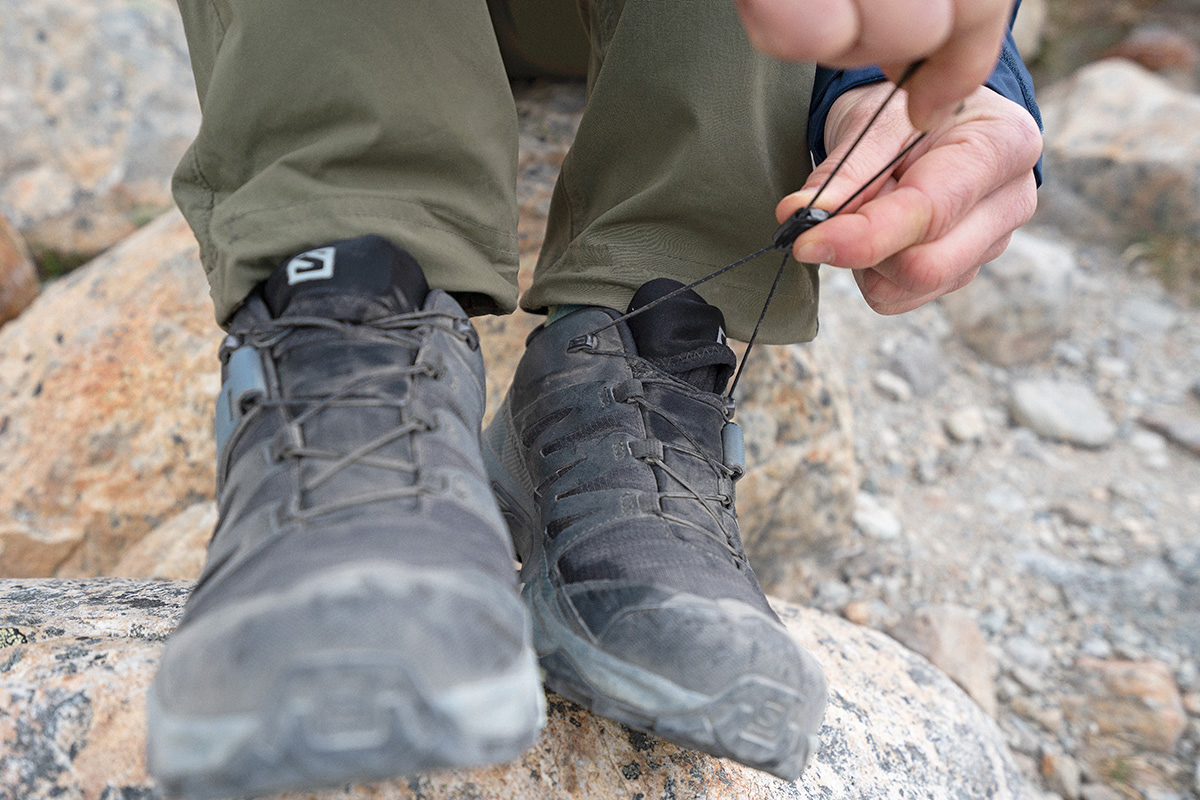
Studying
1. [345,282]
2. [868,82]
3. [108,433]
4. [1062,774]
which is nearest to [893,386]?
[1062,774]

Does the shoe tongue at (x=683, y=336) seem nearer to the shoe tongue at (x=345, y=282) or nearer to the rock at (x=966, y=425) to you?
the shoe tongue at (x=345, y=282)

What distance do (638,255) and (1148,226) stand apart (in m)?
3.43

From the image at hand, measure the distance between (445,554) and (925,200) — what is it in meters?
0.70

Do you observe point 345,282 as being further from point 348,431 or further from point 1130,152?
point 1130,152

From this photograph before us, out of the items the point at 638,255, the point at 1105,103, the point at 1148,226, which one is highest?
the point at 638,255

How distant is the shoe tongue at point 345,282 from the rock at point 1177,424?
283cm

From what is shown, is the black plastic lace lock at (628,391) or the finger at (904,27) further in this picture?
the black plastic lace lock at (628,391)

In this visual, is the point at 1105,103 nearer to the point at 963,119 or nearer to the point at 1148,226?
the point at 1148,226

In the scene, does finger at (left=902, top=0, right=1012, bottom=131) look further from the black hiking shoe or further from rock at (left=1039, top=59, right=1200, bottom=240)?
rock at (left=1039, top=59, right=1200, bottom=240)

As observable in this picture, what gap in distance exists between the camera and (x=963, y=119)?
1.01m

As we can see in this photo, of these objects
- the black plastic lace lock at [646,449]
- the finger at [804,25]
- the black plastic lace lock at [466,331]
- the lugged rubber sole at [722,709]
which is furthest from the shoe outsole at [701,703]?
the finger at [804,25]

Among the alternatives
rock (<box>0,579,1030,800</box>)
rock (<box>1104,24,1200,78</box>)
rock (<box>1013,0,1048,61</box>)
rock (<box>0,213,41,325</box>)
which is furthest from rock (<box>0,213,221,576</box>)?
rock (<box>1104,24,1200,78</box>)

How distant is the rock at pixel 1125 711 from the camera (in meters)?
1.65

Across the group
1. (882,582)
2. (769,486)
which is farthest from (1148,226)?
(769,486)
